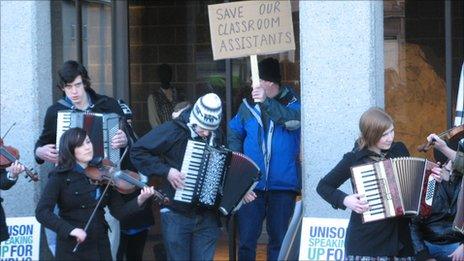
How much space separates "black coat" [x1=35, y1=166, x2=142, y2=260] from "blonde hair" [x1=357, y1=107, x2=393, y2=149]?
1748 millimetres

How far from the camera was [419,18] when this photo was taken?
10742mm

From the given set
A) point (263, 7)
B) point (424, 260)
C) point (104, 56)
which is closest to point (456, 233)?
point (424, 260)

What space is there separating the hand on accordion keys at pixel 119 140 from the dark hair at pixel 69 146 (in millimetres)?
870

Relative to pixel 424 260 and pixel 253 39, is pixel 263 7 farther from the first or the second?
pixel 424 260

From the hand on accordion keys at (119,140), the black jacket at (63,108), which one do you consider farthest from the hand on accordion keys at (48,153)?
the hand on accordion keys at (119,140)

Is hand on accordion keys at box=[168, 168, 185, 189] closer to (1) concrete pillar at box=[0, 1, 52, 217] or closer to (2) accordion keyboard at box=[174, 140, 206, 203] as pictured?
(2) accordion keyboard at box=[174, 140, 206, 203]

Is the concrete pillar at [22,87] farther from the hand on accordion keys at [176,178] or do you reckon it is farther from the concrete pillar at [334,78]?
the concrete pillar at [334,78]

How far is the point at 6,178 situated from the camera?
29.0ft

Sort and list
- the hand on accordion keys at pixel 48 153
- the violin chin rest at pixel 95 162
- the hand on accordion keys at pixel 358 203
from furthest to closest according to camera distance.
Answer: the hand on accordion keys at pixel 48 153 < the violin chin rest at pixel 95 162 < the hand on accordion keys at pixel 358 203

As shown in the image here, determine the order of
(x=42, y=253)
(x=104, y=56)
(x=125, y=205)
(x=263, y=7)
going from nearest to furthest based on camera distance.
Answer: (x=125, y=205) < (x=263, y=7) < (x=42, y=253) < (x=104, y=56)

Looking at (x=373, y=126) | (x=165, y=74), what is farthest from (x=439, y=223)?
(x=165, y=74)

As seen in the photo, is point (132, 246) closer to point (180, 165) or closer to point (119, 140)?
point (119, 140)

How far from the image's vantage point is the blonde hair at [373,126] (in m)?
7.54

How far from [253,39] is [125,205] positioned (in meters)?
2.01
